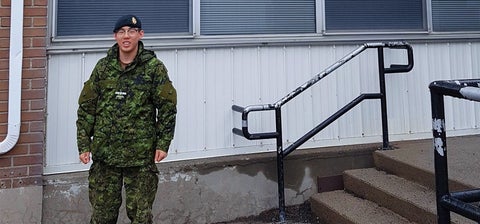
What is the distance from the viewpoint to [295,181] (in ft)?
13.0

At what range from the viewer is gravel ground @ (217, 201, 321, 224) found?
3713 mm

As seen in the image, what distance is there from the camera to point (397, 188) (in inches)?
134

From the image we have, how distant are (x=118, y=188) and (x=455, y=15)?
4098 millimetres

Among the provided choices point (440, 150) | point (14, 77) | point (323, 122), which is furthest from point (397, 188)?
point (14, 77)

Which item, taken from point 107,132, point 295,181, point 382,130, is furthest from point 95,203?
point 382,130

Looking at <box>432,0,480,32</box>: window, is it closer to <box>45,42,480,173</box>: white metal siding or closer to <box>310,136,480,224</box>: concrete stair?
<box>45,42,480,173</box>: white metal siding

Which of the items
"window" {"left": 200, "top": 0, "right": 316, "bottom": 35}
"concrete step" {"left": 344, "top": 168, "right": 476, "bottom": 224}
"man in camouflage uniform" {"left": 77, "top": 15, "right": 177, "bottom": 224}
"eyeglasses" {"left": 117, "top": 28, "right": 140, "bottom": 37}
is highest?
"window" {"left": 200, "top": 0, "right": 316, "bottom": 35}

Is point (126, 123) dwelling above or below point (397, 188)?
above

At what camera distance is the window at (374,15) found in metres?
4.39

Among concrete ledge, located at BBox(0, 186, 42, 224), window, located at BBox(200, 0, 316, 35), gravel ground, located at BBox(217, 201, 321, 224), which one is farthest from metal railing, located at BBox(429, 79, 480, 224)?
concrete ledge, located at BBox(0, 186, 42, 224)

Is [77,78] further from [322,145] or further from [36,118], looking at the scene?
[322,145]

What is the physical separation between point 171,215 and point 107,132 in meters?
1.26

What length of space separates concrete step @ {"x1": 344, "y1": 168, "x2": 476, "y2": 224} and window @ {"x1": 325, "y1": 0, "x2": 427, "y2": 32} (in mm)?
1529

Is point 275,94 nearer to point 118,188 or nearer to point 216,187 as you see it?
point 216,187
